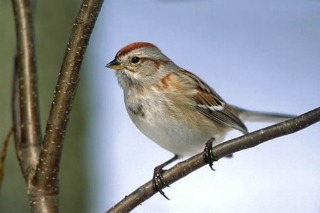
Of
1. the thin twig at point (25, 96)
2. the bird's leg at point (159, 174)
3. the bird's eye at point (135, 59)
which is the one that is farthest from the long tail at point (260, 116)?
the thin twig at point (25, 96)

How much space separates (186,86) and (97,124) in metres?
1.42

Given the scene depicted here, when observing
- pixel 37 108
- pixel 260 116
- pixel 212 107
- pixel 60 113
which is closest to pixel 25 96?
pixel 37 108

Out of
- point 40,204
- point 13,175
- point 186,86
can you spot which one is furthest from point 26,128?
point 13,175

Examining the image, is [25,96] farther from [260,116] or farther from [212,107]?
[260,116]

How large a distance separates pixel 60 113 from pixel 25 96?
0.47 meters

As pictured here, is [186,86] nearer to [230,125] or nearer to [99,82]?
[230,125]

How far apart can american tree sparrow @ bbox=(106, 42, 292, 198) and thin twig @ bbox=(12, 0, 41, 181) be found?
0.66 metres

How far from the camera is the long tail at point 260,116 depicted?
3943mm

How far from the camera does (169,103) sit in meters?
3.34

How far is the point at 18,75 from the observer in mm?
2637

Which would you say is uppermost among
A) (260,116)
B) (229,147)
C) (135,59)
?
(229,147)

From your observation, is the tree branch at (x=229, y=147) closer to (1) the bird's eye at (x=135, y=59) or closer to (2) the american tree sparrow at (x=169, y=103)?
(2) the american tree sparrow at (x=169, y=103)

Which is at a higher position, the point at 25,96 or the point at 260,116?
the point at 25,96

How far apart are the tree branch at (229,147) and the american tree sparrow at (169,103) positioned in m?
0.73
